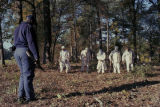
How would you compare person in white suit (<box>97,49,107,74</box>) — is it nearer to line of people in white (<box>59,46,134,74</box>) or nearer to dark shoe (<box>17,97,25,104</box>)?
line of people in white (<box>59,46,134,74</box>)

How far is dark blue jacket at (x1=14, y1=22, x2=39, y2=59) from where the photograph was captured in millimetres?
4654

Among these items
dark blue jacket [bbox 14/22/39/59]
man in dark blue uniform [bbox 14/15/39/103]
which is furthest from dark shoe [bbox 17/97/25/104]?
dark blue jacket [bbox 14/22/39/59]

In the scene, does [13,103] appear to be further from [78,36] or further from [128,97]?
[78,36]

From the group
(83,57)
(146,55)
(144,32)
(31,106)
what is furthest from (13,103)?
(146,55)

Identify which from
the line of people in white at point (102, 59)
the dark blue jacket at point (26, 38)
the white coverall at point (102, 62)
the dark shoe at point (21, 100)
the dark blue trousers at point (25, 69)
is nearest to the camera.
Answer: the dark blue jacket at point (26, 38)

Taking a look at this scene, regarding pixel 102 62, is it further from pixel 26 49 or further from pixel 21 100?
pixel 26 49

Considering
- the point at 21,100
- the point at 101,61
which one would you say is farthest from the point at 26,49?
the point at 101,61

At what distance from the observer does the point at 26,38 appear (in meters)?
4.77

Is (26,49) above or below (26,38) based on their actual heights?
below

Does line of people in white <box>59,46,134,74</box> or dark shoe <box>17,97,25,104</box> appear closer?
dark shoe <box>17,97,25,104</box>

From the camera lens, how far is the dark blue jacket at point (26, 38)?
4654 millimetres

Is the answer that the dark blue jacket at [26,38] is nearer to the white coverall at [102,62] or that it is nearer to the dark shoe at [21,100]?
the dark shoe at [21,100]

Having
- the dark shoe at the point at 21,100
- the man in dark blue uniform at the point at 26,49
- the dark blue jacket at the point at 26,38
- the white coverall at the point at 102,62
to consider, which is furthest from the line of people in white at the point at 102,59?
the dark blue jacket at the point at 26,38

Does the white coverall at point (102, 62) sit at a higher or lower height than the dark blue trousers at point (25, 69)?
lower
